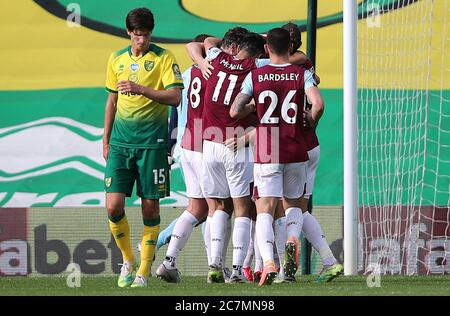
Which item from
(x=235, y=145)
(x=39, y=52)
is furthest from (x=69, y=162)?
(x=235, y=145)

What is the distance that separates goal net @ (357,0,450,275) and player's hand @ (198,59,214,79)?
3017 millimetres

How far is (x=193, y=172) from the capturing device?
30.4 ft

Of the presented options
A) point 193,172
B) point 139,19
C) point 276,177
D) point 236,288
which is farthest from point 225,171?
point 139,19

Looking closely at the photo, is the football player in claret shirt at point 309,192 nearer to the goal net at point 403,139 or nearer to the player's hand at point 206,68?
the player's hand at point 206,68

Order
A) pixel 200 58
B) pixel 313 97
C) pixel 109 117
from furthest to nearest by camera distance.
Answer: pixel 200 58
pixel 109 117
pixel 313 97

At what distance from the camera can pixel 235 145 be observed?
8.70 m

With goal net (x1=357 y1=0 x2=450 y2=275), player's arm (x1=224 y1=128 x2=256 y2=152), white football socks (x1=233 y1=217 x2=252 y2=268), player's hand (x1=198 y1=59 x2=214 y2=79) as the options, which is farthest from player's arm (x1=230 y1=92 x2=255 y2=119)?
goal net (x1=357 y1=0 x2=450 y2=275)

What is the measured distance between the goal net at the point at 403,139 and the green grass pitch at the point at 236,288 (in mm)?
2094

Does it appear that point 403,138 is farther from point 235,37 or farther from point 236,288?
point 236,288

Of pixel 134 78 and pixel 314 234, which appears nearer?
pixel 134 78

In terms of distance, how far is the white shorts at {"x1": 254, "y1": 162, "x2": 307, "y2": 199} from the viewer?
27.3 ft

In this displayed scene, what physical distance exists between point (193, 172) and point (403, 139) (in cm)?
394
